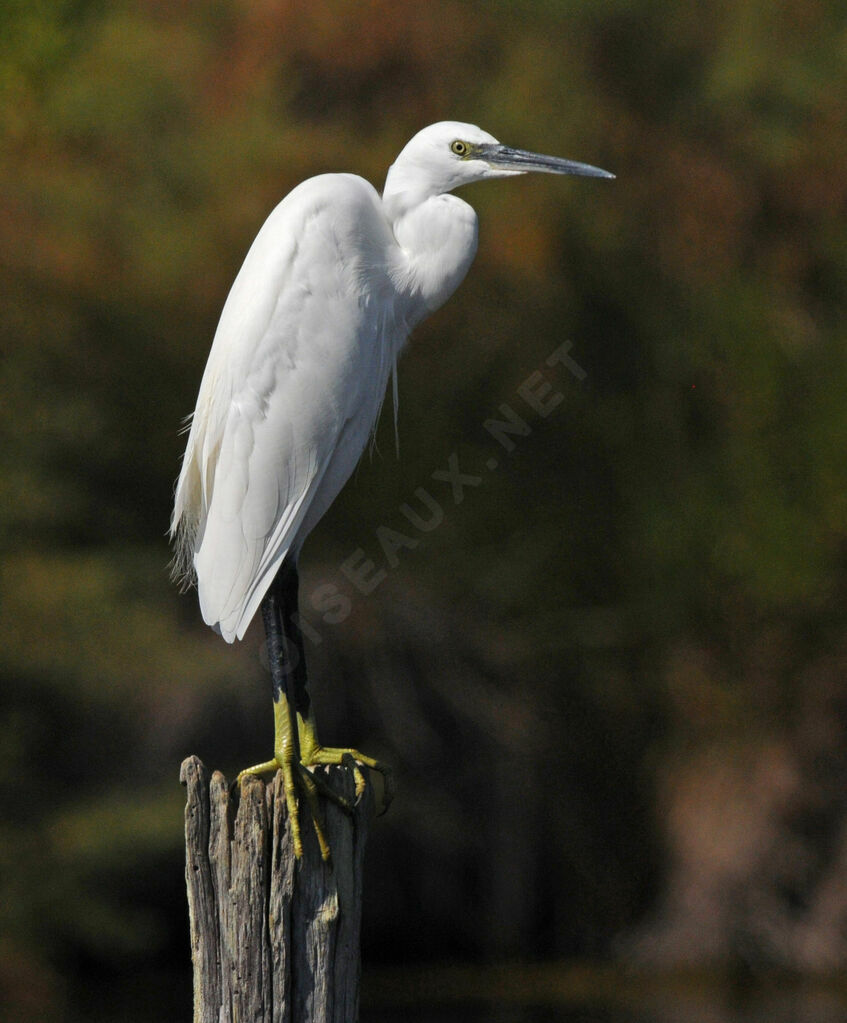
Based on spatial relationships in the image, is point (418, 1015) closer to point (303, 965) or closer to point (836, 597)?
point (836, 597)

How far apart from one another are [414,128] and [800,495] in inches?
94.1

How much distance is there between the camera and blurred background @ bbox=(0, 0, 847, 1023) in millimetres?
5398

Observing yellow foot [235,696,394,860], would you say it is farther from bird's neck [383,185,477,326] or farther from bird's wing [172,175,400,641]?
bird's neck [383,185,477,326]

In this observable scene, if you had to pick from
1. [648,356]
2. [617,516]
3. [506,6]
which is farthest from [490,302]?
[506,6]

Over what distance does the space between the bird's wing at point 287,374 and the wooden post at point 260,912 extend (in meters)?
0.36

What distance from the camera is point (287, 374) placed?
196cm

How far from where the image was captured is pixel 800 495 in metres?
5.95

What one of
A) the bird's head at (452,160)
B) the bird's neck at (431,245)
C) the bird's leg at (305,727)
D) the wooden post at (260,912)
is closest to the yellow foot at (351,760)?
the bird's leg at (305,727)

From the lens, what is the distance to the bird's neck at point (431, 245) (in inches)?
79.8

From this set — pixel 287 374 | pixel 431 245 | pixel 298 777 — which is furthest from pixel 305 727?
pixel 431 245

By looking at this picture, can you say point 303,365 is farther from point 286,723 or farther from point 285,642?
point 286,723

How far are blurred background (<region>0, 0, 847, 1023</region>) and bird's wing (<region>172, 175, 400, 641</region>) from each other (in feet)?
11.4

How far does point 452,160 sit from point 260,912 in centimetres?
111

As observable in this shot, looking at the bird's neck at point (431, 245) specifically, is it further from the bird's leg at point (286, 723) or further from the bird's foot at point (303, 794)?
the bird's foot at point (303, 794)
